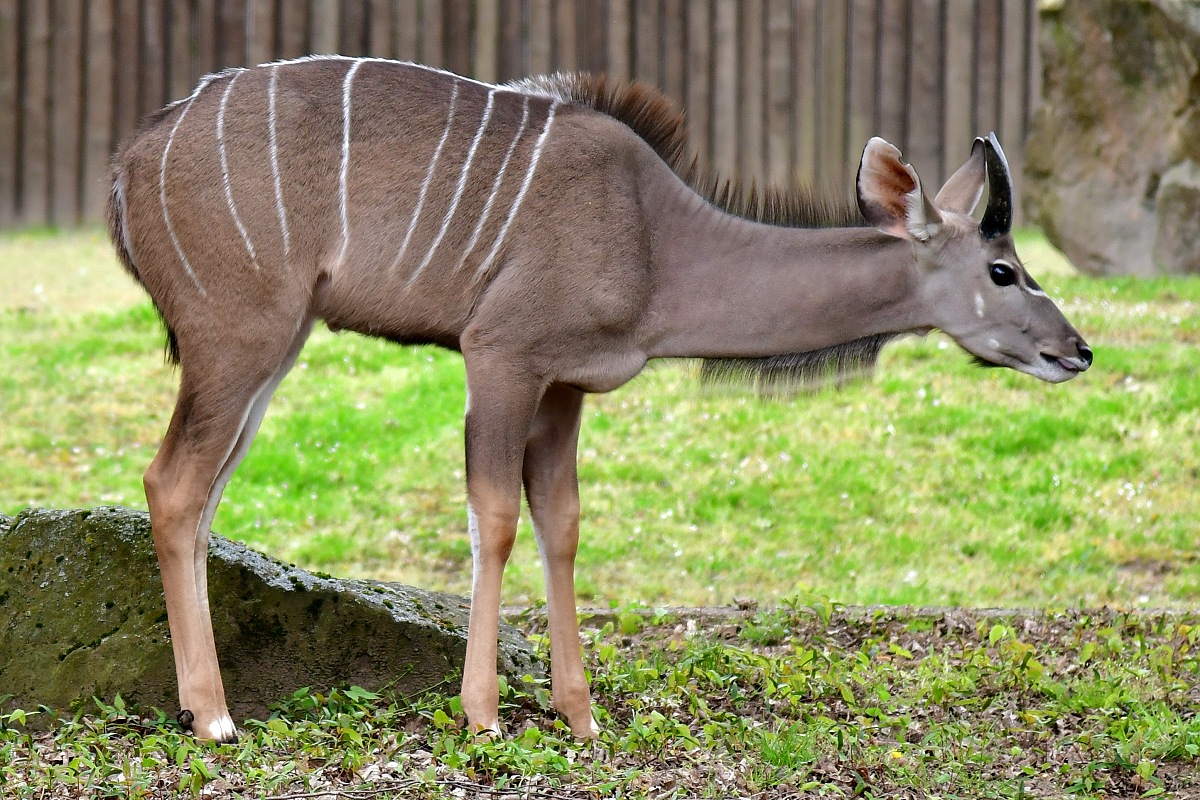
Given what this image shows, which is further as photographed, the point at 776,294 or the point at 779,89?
the point at 779,89

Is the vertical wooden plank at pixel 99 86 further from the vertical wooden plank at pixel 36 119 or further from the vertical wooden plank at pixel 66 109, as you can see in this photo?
the vertical wooden plank at pixel 36 119

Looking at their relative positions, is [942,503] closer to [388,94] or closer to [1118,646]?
[1118,646]

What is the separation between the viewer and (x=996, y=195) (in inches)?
181

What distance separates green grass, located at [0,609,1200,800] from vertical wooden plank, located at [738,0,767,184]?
23.3 feet

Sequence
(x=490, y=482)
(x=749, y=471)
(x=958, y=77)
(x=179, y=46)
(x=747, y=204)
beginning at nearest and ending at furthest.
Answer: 1. (x=490, y=482)
2. (x=747, y=204)
3. (x=749, y=471)
4. (x=958, y=77)
5. (x=179, y=46)

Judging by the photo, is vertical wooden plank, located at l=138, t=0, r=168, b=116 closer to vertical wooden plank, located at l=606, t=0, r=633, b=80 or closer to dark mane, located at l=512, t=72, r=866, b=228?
vertical wooden plank, located at l=606, t=0, r=633, b=80

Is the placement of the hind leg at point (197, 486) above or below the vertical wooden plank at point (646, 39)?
below

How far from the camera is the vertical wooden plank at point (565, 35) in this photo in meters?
12.4

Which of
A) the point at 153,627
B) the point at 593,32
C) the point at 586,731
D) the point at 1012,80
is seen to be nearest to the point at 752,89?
the point at 593,32

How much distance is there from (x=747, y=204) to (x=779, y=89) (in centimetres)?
781

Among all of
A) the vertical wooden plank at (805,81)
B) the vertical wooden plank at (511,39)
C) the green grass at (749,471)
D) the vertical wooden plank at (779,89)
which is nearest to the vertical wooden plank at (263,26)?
the vertical wooden plank at (511,39)

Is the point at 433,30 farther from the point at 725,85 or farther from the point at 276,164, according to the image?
the point at 276,164

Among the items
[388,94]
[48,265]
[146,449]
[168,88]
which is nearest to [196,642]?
[388,94]

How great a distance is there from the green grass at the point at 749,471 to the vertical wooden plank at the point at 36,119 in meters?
3.08
